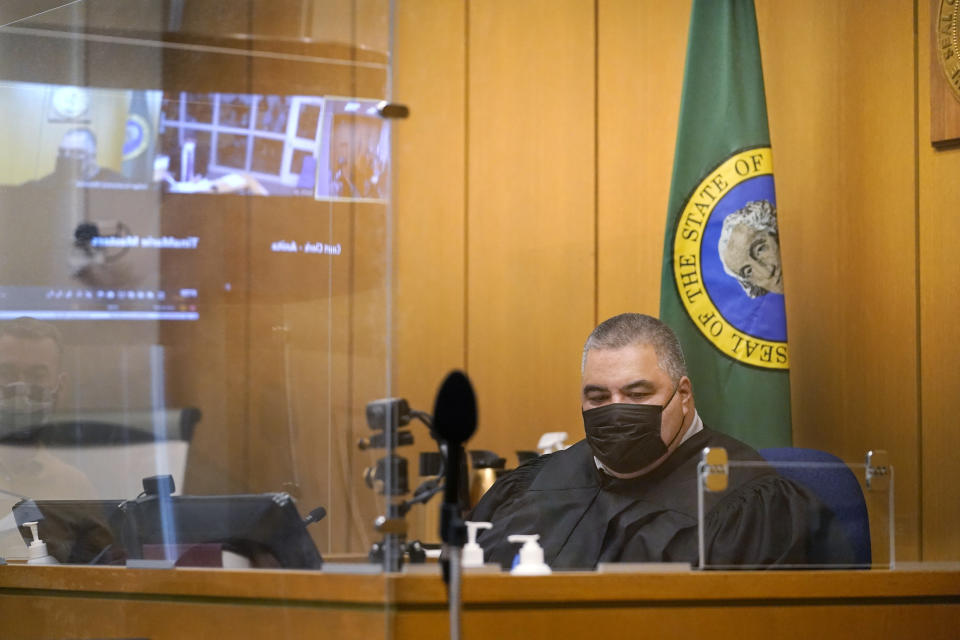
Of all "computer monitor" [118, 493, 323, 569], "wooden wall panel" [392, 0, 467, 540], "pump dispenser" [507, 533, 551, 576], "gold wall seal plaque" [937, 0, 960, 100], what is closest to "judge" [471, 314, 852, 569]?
"pump dispenser" [507, 533, 551, 576]

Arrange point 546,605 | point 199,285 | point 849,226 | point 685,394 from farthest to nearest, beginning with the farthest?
point 849,226
point 685,394
point 199,285
point 546,605

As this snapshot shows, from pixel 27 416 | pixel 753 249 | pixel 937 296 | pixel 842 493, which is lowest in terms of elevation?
pixel 842 493

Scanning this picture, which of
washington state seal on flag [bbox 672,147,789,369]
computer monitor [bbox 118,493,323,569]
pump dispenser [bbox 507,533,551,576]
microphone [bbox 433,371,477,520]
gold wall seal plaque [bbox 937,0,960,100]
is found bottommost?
pump dispenser [bbox 507,533,551,576]

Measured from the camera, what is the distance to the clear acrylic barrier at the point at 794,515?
1.57m

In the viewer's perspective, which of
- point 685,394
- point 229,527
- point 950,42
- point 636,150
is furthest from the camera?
point 636,150

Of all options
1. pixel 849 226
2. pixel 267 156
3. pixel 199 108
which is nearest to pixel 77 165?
pixel 199 108

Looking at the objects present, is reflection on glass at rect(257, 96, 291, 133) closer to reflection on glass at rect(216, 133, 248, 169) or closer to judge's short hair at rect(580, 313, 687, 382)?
reflection on glass at rect(216, 133, 248, 169)

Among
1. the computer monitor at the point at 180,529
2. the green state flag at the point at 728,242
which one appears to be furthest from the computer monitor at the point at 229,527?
the green state flag at the point at 728,242

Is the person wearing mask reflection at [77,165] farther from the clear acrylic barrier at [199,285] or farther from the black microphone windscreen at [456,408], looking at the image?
the black microphone windscreen at [456,408]

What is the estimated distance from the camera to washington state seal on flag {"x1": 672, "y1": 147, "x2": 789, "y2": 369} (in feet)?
9.55

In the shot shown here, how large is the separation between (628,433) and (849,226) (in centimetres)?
137

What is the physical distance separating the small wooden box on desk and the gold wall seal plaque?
6.08 ft

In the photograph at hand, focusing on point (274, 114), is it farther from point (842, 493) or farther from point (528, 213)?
point (528, 213)

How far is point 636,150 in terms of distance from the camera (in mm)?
3520
